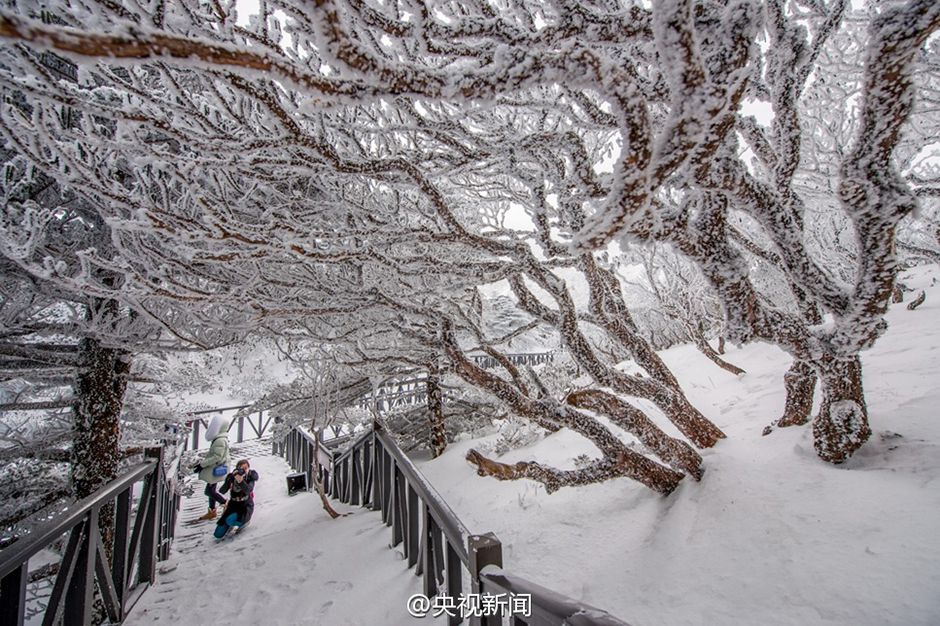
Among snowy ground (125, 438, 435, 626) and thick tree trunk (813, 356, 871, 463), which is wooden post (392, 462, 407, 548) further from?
thick tree trunk (813, 356, 871, 463)

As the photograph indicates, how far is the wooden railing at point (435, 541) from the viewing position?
54.5 inches

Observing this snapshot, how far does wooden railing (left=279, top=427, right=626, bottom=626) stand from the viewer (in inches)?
54.5

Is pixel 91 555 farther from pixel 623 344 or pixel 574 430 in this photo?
pixel 623 344

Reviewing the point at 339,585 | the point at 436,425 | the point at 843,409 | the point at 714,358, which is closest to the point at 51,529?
the point at 339,585

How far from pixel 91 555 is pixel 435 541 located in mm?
2575

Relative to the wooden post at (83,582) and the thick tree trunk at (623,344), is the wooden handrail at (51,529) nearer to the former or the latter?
the wooden post at (83,582)

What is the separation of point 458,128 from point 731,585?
2866mm

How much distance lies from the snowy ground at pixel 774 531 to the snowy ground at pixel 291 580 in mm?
1172

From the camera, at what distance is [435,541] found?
303 centimetres

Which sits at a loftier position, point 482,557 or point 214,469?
point 482,557

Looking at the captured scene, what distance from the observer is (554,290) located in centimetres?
284

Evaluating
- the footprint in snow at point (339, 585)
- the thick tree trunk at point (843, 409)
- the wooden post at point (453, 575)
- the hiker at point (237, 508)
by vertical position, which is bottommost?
the hiker at point (237, 508)

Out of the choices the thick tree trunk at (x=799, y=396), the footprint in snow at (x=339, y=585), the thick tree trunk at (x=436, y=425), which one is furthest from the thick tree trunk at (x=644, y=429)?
the thick tree trunk at (x=436, y=425)

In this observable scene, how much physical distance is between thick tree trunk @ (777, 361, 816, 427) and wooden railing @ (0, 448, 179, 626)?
4.98 m
